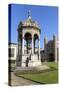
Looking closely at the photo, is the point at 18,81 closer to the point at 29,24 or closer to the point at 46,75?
the point at 46,75

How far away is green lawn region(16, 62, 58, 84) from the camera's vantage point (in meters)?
2.12

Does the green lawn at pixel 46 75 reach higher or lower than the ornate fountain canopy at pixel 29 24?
lower

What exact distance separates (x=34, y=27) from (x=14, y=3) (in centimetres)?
28

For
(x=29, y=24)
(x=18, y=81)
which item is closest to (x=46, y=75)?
(x=18, y=81)

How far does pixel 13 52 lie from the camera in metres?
2.09

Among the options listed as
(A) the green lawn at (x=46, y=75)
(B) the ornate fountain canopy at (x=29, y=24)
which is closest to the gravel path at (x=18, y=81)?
(A) the green lawn at (x=46, y=75)

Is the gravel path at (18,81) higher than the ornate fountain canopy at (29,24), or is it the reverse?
the ornate fountain canopy at (29,24)

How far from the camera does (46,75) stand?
2162 mm

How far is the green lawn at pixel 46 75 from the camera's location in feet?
6.95

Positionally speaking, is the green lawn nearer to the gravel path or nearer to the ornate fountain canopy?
the gravel path

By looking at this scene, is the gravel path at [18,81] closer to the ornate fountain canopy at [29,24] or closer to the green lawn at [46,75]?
the green lawn at [46,75]

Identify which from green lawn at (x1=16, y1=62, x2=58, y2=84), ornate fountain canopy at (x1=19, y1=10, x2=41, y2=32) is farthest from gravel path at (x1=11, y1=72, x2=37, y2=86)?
ornate fountain canopy at (x1=19, y1=10, x2=41, y2=32)

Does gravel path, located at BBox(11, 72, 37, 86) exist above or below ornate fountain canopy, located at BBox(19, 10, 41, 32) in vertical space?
below

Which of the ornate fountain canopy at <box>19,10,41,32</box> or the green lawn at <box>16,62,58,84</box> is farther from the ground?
the ornate fountain canopy at <box>19,10,41,32</box>
